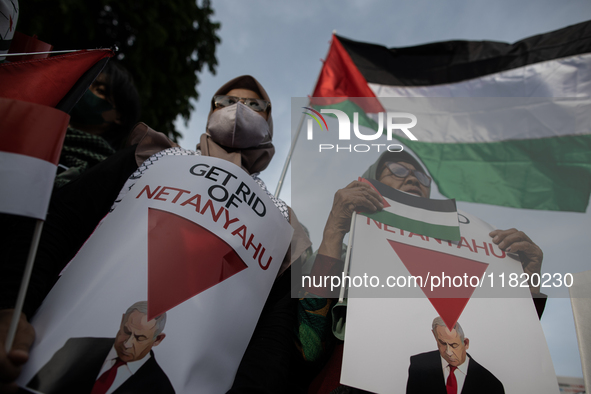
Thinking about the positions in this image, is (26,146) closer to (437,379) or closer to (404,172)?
(437,379)

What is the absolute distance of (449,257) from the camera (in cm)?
171

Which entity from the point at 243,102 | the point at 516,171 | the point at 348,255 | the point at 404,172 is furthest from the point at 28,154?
the point at 516,171

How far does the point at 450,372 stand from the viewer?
1.38 meters

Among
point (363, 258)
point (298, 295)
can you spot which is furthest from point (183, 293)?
point (363, 258)

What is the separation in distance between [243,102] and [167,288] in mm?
1441

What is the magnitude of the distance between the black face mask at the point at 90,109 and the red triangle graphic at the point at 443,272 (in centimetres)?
245

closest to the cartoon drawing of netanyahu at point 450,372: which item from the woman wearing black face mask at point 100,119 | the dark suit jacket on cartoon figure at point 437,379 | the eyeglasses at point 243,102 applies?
the dark suit jacket on cartoon figure at point 437,379

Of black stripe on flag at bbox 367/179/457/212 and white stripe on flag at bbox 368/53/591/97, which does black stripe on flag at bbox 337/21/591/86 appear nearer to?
white stripe on flag at bbox 368/53/591/97

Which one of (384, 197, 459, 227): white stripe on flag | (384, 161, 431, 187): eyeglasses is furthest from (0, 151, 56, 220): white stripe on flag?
(384, 161, 431, 187): eyeglasses

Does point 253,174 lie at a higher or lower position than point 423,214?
higher

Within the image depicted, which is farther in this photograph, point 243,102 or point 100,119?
point 100,119

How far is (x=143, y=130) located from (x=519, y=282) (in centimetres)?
195

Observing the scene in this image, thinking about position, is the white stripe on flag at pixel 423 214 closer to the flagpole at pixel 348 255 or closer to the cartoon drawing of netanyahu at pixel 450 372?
the flagpole at pixel 348 255

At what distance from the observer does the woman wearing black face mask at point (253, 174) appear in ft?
4.41
